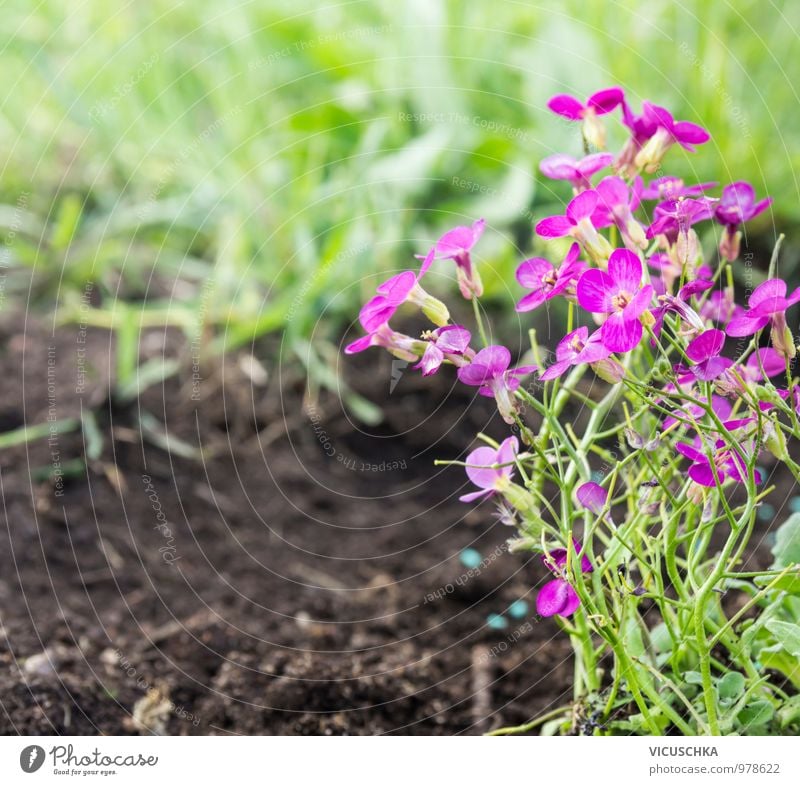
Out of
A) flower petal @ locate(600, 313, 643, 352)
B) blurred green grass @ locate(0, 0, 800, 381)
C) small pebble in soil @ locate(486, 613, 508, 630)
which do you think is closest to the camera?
flower petal @ locate(600, 313, 643, 352)

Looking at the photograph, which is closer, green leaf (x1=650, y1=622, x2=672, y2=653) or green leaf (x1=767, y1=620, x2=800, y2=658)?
green leaf (x1=767, y1=620, x2=800, y2=658)

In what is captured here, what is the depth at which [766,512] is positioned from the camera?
3.38 ft

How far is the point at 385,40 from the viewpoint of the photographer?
1424 millimetres

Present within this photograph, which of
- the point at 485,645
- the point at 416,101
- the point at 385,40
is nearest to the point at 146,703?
the point at 485,645

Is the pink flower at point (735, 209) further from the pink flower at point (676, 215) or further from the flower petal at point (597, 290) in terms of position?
the flower petal at point (597, 290)

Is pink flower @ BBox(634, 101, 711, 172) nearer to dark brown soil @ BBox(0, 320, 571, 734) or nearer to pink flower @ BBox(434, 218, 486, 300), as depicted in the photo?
pink flower @ BBox(434, 218, 486, 300)

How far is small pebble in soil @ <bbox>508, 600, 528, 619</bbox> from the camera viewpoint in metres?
0.94

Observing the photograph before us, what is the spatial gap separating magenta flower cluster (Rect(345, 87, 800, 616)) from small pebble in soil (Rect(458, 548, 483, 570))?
1.30ft

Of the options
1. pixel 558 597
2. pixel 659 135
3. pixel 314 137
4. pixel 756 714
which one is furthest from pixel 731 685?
pixel 314 137

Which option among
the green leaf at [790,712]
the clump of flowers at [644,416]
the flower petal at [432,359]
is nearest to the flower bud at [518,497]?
the clump of flowers at [644,416]

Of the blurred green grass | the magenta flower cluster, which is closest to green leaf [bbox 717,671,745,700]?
the magenta flower cluster

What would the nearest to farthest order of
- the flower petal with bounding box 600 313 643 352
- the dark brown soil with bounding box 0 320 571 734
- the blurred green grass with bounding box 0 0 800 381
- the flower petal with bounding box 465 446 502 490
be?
the flower petal with bounding box 600 313 643 352
the flower petal with bounding box 465 446 502 490
the dark brown soil with bounding box 0 320 571 734
the blurred green grass with bounding box 0 0 800 381

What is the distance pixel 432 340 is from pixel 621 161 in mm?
178

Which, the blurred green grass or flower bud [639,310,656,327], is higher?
the blurred green grass
